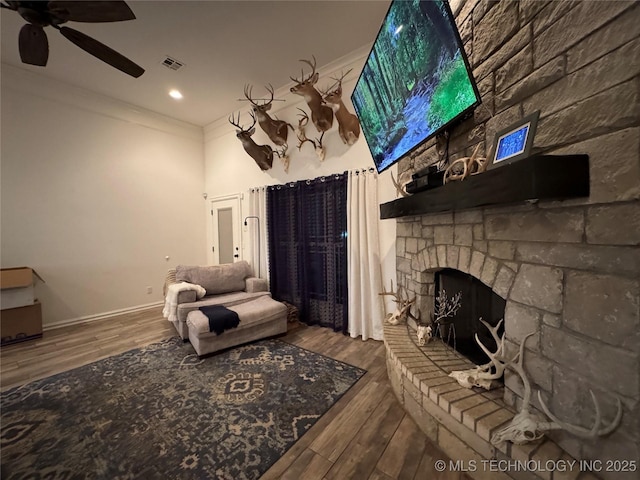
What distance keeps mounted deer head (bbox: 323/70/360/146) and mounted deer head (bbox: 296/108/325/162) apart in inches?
14.8

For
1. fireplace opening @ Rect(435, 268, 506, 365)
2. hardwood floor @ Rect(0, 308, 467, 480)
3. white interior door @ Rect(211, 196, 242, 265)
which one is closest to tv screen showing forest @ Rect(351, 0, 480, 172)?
fireplace opening @ Rect(435, 268, 506, 365)

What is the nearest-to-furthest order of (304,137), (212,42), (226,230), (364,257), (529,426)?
(529,426) → (212,42) → (364,257) → (304,137) → (226,230)

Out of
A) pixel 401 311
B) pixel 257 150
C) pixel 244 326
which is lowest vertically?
pixel 244 326

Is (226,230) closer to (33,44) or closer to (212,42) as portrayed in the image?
(212,42)

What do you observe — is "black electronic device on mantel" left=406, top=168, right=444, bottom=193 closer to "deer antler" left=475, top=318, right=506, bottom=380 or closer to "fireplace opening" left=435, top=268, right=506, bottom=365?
"fireplace opening" left=435, top=268, right=506, bottom=365

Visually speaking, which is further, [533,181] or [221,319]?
[221,319]

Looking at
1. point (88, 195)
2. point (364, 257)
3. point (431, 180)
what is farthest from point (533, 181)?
point (88, 195)

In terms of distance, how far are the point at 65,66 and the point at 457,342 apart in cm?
556

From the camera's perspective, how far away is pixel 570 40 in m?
0.96

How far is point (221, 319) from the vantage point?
2.54 m

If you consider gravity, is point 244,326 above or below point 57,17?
below

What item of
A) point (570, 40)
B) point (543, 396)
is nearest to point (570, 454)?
point (543, 396)

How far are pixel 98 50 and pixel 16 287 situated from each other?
2.98 m

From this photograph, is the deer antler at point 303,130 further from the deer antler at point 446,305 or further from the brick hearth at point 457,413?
the brick hearth at point 457,413
